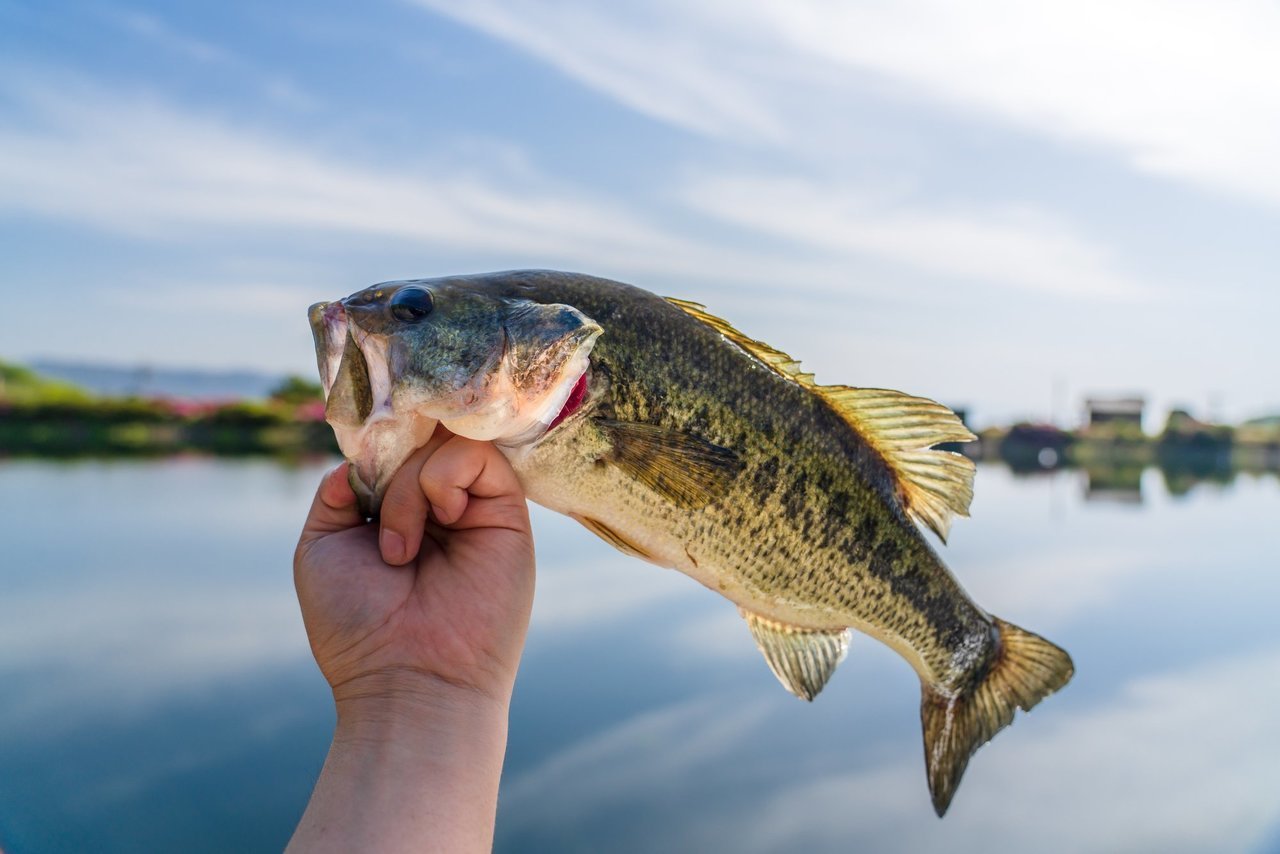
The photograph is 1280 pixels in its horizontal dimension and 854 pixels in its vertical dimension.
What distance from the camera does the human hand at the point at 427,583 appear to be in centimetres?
165

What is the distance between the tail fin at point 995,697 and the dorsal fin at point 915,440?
383 millimetres

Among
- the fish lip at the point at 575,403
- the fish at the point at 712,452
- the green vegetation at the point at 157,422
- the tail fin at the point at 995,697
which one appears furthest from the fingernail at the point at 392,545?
the green vegetation at the point at 157,422

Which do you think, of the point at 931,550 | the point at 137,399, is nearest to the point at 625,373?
the point at 931,550

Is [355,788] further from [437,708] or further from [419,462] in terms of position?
[419,462]

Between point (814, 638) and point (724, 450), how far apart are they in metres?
0.55

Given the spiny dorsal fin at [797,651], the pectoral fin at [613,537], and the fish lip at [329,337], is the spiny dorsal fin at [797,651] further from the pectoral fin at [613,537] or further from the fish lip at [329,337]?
the fish lip at [329,337]

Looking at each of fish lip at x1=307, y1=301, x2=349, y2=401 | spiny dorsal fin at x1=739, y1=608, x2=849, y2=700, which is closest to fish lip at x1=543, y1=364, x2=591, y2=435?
fish lip at x1=307, y1=301, x2=349, y2=401

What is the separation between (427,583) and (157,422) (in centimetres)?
2820

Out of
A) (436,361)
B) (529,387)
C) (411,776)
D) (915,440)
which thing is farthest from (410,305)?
(915,440)

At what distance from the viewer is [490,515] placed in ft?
5.88

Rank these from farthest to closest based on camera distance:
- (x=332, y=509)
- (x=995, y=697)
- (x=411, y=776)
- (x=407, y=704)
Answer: (x=995, y=697)
(x=332, y=509)
(x=407, y=704)
(x=411, y=776)

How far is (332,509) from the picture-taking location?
1850mm

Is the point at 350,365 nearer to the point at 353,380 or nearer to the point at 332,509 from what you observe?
the point at 353,380

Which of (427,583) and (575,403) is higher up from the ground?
(575,403)
